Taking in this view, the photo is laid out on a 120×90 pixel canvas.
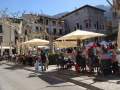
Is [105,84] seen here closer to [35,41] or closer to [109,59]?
[109,59]

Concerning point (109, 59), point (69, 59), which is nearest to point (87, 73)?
point (109, 59)

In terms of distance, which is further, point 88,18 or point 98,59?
point 88,18

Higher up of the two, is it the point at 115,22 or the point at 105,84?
the point at 115,22

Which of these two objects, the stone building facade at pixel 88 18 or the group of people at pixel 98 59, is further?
the stone building facade at pixel 88 18

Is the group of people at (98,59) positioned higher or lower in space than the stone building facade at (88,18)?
lower

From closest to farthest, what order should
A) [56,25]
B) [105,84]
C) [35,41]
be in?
1. [105,84]
2. [35,41]
3. [56,25]

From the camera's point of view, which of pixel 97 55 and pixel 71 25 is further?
pixel 71 25

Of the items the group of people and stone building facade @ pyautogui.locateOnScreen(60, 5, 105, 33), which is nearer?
the group of people

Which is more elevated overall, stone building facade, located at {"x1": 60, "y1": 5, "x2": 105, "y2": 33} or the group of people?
stone building facade, located at {"x1": 60, "y1": 5, "x2": 105, "y2": 33}

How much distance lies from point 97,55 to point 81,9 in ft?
196

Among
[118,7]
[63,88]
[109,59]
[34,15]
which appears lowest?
[63,88]

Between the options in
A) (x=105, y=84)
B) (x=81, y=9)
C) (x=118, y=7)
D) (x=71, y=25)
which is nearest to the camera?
(x=105, y=84)

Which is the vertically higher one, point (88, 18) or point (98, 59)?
point (88, 18)

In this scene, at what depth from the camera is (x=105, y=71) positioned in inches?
→ 639
